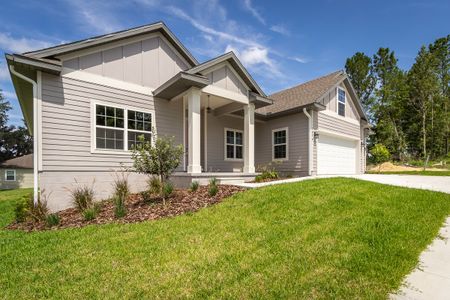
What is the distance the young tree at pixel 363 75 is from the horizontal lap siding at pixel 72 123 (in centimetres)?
3440

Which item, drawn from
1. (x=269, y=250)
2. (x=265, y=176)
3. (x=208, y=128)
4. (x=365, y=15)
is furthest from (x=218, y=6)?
(x=269, y=250)

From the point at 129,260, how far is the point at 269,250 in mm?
2144

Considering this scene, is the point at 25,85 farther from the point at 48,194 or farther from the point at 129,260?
the point at 129,260

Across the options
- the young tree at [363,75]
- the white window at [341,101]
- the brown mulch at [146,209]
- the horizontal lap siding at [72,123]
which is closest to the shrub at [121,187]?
the brown mulch at [146,209]

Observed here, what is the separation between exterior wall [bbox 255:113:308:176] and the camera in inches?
490

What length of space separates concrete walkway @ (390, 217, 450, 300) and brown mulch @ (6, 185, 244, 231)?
174 inches

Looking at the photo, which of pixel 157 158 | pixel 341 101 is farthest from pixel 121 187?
pixel 341 101

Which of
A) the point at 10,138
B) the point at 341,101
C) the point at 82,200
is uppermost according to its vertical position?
the point at 341,101

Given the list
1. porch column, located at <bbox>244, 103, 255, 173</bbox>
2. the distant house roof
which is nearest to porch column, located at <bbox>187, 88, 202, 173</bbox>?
porch column, located at <bbox>244, 103, 255, 173</bbox>

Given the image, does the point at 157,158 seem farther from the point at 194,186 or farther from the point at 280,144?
the point at 280,144

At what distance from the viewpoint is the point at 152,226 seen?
5.34 metres

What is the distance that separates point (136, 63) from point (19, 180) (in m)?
26.8

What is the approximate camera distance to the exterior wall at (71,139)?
7590 mm

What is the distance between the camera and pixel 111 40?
8.67 m
